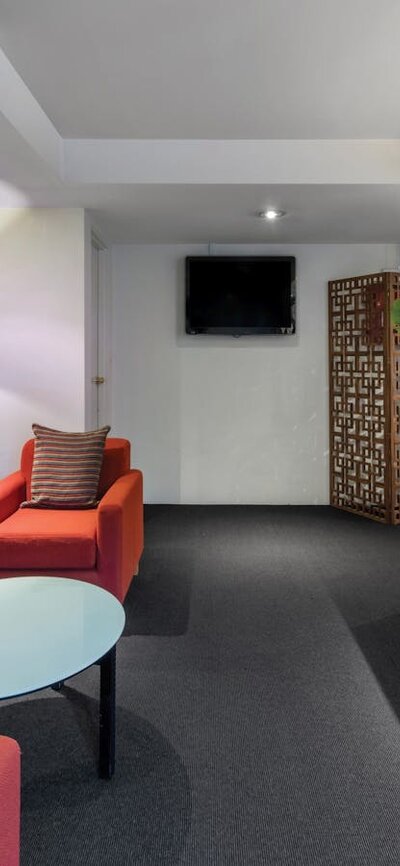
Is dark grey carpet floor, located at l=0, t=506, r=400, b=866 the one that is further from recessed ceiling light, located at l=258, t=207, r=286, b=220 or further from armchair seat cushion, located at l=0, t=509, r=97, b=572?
recessed ceiling light, located at l=258, t=207, r=286, b=220

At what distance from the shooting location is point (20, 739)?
179 cm

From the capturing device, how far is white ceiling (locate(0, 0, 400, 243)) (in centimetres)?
228

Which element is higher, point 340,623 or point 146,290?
point 146,290

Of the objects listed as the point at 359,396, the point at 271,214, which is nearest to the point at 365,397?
the point at 359,396

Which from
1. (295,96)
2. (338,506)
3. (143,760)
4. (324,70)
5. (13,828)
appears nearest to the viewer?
(13,828)

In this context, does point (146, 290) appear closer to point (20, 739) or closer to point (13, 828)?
point (20, 739)

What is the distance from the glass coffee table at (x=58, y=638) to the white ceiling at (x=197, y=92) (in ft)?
7.10

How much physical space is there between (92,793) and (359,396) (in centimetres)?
389

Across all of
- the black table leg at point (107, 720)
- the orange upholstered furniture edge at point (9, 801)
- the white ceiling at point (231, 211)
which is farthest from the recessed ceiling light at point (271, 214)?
the orange upholstered furniture edge at point (9, 801)

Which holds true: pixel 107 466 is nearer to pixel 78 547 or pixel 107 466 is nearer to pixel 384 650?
pixel 78 547

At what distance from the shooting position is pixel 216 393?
520 centimetres

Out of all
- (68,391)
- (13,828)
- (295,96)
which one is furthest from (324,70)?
(13,828)

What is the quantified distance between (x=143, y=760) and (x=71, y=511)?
1501mm

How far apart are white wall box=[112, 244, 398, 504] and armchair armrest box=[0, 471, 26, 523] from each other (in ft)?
6.75
